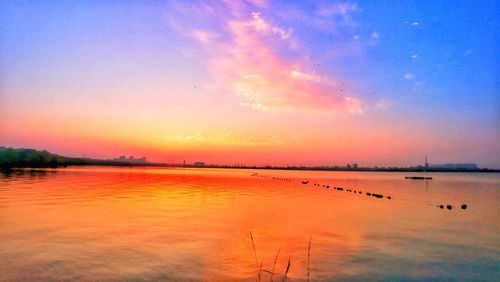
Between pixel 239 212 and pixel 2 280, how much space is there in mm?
24520

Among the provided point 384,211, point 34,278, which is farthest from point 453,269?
point 384,211

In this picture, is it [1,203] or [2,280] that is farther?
[1,203]

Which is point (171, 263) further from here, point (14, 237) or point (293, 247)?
point (14, 237)

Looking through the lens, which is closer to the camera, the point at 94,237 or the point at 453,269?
the point at 453,269

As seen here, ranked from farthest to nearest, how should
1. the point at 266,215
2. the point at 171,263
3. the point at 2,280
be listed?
1. the point at 266,215
2. the point at 171,263
3. the point at 2,280

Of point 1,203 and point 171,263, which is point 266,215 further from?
point 1,203

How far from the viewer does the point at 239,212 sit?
3734cm

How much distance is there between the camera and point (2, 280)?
14367 millimetres

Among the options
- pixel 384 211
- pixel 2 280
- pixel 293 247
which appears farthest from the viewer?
pixel 384 211

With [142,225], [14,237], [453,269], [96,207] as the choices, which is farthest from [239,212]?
[453,269]

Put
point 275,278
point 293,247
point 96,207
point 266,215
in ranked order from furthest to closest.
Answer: point 96,207, point 266,215, point 293,247, point 275,278

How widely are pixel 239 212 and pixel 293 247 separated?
15.9 metres

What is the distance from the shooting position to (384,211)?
41688mm

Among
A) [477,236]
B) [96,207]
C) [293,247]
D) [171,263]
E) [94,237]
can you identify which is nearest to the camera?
[171,263]
